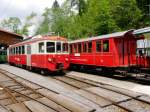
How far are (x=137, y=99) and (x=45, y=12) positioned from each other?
54317 millimetres

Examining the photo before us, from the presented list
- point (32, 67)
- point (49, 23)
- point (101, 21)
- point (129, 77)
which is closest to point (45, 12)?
point (49, 23)

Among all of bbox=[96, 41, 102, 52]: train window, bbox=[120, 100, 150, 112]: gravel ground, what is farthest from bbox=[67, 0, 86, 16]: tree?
bbox=[120, 100, 150, 112]: gravel ground

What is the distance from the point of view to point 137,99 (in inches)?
440

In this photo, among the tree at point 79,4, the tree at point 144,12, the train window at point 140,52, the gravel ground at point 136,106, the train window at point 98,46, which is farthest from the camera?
the tree at point 79,4

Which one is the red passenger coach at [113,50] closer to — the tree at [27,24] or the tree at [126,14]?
the tree at [126,14]

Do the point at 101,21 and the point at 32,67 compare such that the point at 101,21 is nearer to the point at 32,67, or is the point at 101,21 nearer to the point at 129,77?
the point at 32,67

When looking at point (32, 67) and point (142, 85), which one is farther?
point (32, 67)

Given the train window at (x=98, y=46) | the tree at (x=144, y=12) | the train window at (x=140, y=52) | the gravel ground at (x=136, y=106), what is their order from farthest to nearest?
the tree at (x=144, y=12) < the train window at (x=98, y=46) < the train window at (x=140, y=52) < the gravel ground at (x=136, y=106)

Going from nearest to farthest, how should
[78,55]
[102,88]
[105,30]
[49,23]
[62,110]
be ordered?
[62,110]
[102,88]
[78,55]
[105,30]
[49,23]

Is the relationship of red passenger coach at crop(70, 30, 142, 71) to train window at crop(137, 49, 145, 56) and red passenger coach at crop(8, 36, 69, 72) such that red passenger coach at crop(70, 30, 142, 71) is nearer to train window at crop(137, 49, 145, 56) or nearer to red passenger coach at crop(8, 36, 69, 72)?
train window at crop(137, 49, 145, 56)

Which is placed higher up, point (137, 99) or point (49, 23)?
point (49, 23)

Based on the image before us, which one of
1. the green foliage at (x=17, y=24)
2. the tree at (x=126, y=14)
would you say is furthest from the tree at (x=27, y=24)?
the tree at (x=126, y=14)

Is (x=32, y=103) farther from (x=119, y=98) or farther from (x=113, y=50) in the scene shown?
(x=113, y=50)

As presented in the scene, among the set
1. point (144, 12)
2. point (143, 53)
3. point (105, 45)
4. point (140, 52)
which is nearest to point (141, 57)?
point (143, 53)
